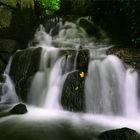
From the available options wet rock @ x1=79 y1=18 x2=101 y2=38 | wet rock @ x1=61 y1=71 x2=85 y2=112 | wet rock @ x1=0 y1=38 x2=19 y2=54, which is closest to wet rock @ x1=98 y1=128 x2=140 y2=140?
wet rock @ x1=61 y1=71 x2=85 y2=112

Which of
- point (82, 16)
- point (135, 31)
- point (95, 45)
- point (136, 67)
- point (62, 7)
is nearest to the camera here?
point (136, 67)

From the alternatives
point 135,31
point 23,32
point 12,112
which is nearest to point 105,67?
point 135,31

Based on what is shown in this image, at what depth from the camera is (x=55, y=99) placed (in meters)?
7.15

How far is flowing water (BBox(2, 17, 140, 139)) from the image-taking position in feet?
22.0

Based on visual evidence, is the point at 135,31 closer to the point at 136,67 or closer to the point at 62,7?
the point at 136,67

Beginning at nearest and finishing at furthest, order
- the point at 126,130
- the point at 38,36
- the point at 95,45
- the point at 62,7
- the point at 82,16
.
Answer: the point at 126,130 < the point at 95,45 < the point at 38,36 < the point at 82,16 < the point at 62,7

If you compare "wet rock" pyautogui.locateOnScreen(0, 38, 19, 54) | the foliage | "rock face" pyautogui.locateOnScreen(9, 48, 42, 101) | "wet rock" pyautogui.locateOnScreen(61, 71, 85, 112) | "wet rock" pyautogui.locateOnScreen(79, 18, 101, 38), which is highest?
the foliage

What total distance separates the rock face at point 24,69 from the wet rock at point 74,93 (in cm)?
119

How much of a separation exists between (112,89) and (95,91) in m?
0.40

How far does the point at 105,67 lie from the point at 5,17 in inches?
165

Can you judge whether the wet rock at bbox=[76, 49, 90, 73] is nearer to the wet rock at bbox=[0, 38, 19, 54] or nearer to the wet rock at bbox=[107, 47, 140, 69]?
the wet rock at bbox=[107, 47, 140, 69]

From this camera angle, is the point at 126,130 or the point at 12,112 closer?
the point at 126,130

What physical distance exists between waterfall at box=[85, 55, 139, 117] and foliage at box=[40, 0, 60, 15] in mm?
5493

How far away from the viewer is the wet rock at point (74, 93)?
6918mm
